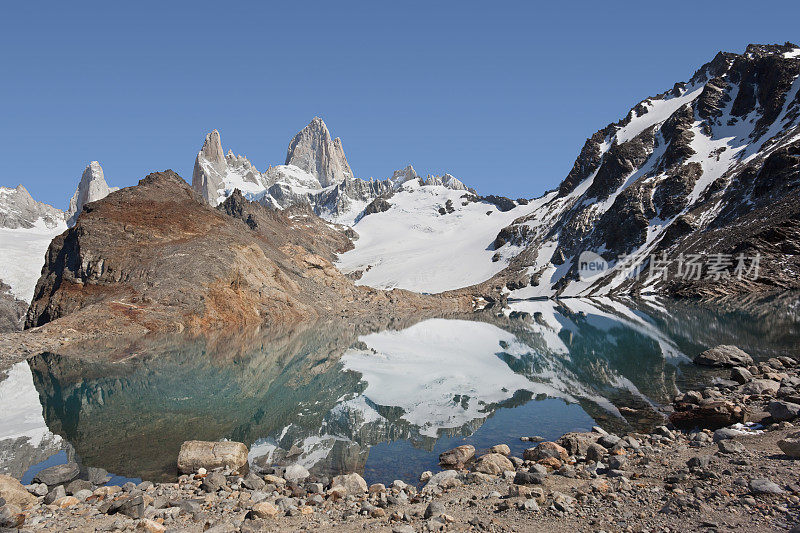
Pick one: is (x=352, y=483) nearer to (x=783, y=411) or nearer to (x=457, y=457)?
(x=457, y=457)

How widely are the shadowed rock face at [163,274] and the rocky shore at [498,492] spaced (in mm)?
44544

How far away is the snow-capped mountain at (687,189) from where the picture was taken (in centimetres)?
7388

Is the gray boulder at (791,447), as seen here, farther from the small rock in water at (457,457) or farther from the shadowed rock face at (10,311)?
the shadowed rock face at (10,311)

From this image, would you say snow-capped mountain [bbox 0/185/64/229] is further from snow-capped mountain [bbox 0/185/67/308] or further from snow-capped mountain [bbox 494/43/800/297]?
snow-capped mountain [bbox 494/43/800/297]

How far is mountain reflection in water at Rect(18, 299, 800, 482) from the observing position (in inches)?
605

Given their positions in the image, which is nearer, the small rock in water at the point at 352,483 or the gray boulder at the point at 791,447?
the gray boulder at the point at 791,447

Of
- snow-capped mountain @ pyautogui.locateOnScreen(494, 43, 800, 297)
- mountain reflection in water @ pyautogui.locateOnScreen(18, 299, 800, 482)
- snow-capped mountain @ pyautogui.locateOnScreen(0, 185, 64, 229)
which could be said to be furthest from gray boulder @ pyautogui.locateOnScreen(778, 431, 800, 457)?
snow-capped mountain @ pyautogui.locateOnScreen(0, 185, 64, 229)

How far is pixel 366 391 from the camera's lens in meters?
24.0

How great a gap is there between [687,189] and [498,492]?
380 feet

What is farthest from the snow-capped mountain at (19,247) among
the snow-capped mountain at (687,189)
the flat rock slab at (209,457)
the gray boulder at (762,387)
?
the snow-capped mountain at (687,189)

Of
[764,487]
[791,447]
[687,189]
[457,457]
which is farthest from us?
[687,189]

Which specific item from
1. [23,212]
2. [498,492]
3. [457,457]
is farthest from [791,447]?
[23,212]

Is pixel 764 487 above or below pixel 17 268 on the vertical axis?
below

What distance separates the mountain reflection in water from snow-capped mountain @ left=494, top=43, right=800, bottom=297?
38486mm
